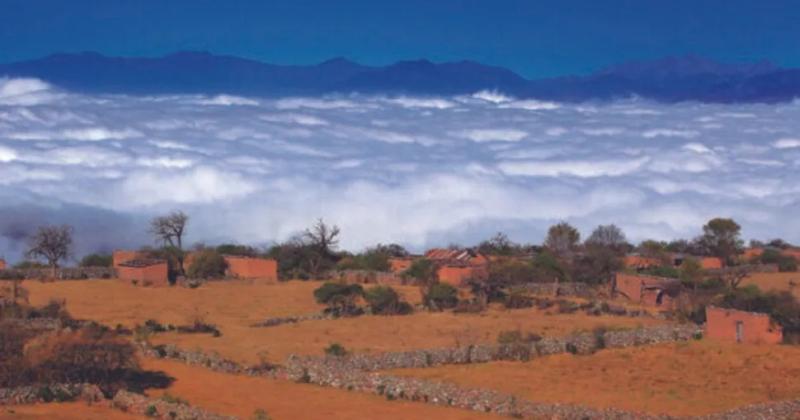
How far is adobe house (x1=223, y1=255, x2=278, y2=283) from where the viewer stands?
1657 inches

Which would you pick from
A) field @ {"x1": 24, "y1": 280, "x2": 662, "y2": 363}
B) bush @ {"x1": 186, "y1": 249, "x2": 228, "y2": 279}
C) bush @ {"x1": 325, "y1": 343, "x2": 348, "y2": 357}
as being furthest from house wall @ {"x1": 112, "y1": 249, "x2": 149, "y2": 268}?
bush @ {"x1": 325, "y1": 343, "x2": 348, "y2": 357}

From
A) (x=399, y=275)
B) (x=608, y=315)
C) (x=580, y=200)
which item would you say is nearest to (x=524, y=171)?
(x=580, y=200)

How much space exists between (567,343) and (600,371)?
2.19 metres

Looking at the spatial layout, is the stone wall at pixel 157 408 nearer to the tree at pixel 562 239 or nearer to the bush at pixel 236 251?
the bush at pixel 236 251

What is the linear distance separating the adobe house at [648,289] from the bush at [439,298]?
6502 mm

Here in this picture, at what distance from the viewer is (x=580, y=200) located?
80.1m

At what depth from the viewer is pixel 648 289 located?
3688 cm

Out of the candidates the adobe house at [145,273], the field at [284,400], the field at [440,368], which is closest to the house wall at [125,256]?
the adobe house at [145,273]

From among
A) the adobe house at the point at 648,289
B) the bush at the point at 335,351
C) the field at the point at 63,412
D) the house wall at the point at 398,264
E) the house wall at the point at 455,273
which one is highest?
the house wall at the point at 398,264

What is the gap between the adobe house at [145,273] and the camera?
128ft

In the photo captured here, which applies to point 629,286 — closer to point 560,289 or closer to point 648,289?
point 648,289

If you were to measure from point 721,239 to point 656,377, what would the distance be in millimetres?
28992

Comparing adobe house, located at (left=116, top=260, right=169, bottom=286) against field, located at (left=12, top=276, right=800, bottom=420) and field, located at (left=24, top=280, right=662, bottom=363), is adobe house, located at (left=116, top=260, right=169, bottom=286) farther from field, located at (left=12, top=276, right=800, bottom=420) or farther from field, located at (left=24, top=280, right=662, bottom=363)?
field, located at (left=12, top=276, right=800, bottom=420)

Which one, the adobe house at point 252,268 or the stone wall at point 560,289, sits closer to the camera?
the stone wall at point 560,289
